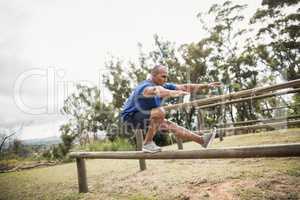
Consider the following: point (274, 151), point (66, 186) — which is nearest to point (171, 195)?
point (274, 151)

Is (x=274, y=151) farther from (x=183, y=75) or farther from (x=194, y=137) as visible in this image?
(x=183, y=75)

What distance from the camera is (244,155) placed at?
7.70ft

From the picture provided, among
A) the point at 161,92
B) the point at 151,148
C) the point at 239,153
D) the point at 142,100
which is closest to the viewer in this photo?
the point at 239,153

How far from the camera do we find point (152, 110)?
3.54m

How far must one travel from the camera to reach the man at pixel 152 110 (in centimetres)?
339

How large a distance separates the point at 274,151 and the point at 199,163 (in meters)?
3.22

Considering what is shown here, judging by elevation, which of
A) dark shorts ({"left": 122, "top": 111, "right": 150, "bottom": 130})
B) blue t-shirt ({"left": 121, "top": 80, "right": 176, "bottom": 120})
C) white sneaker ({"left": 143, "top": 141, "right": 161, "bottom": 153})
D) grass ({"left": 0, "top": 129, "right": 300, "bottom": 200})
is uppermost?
blue t-shirt ({"left": 121, "top": 80, "right": 176, "bottom": 120})

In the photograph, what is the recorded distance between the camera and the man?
11.1 ft

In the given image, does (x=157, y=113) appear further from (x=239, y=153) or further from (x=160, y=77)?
(x=239, y=153)

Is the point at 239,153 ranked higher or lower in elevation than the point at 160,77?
lower

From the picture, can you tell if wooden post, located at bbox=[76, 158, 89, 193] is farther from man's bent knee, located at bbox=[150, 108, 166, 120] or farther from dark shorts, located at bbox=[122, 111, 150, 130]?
man's bent knee, located at bbox=[150, 108, 166, 120]

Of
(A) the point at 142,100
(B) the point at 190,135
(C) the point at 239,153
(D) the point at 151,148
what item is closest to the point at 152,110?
(A) the point at 142,100

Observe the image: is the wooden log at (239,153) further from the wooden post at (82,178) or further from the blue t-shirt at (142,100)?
the wooden post at (82,178)

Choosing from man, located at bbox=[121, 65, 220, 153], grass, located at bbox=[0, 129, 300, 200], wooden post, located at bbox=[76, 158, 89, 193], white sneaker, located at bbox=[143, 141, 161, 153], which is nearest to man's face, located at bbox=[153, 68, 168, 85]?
man, located at bbox=[121, 65, 220, 153]
